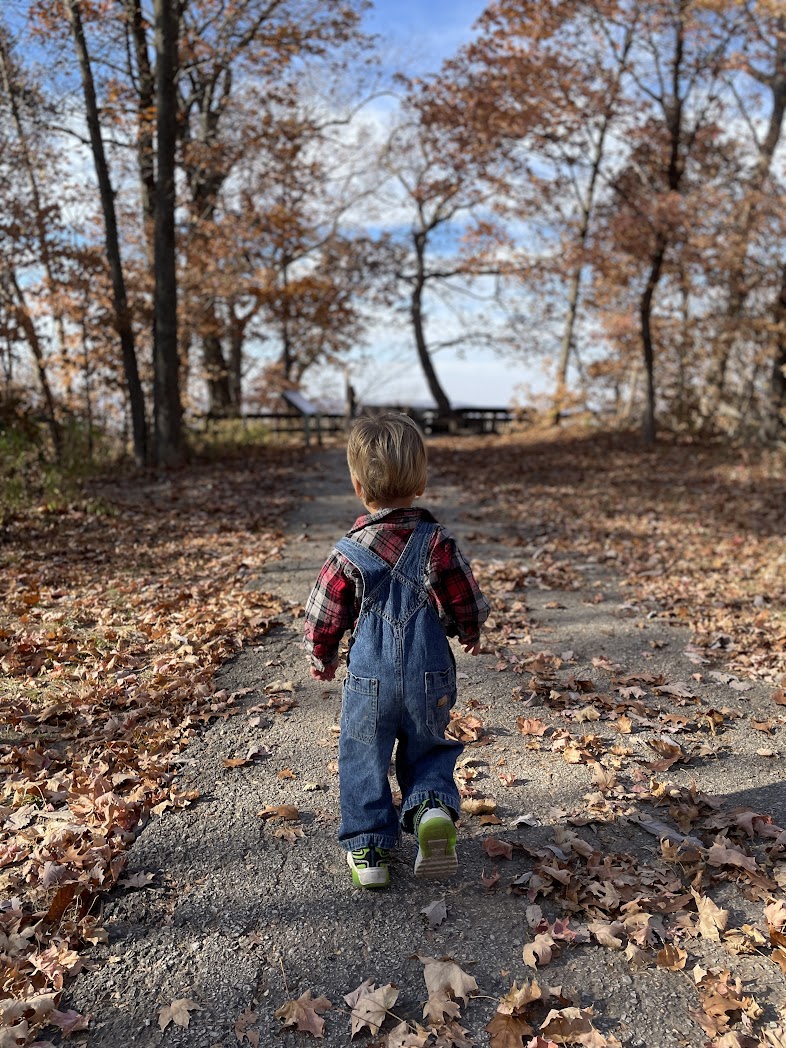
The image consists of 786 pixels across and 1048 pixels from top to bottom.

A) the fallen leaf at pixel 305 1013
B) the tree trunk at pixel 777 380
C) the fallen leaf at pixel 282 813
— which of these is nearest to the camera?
the fallen leaf at pixel 305 1013

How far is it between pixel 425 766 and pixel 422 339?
80.4 ft

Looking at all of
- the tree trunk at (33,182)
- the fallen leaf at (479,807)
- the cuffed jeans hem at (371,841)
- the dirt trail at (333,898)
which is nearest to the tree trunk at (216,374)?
the tree trunk at (33,182)

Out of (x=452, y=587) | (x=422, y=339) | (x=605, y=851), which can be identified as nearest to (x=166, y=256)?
(x=452, y=587)

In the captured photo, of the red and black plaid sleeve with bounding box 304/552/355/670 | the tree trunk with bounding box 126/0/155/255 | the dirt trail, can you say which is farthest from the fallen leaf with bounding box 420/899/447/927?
the tree trunk with bounding box 126/0/155/255

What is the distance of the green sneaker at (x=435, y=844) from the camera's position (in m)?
2.61

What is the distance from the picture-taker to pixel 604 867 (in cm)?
288

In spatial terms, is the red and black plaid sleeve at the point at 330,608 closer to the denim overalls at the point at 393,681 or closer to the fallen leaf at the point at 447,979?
the denim overalls at the point at 393,681

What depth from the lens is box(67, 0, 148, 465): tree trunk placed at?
11.9m

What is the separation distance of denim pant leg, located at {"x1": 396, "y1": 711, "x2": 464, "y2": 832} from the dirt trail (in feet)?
1.14

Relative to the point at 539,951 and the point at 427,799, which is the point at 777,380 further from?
the point at 539,951

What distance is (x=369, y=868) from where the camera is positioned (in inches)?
110

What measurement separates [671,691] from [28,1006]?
3.53 metres

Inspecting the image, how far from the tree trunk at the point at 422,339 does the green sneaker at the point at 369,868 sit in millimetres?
23200

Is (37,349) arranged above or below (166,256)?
below
